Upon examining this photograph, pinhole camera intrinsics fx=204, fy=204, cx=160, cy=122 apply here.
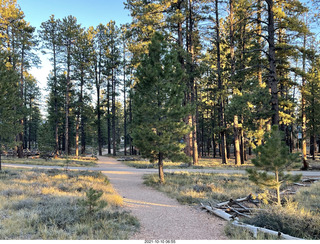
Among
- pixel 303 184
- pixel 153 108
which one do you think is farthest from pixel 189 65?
pixel 303 184

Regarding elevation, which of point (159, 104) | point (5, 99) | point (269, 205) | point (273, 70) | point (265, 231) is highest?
point (273, 70)

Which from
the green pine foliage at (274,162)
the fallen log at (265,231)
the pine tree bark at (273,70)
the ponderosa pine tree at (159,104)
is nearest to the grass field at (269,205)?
the fallen log at (265,231)

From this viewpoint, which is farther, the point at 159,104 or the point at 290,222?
the point at 159,104

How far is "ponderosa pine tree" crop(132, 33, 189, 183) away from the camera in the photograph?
10.2m

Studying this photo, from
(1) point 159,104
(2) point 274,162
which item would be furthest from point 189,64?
(2) point 274,162

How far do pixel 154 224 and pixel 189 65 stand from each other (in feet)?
46.7

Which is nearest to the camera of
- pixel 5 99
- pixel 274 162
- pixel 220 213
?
pixel 274 162

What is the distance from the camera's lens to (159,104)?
422 inches

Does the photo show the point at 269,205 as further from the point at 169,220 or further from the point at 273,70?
the point at 273,70

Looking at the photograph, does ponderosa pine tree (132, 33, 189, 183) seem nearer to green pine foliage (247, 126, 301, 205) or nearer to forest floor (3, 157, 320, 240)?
forest floor (3, 157, 320, 240)

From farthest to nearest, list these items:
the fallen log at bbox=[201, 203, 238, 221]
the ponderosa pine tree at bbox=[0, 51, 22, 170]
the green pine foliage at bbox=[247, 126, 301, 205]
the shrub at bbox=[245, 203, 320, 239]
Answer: the ponderosa pine tree at bbox=[0, 51, 22, 170], the fallen log at bbox=[201, 203, 238, 221], the green pine foliage at bbox=[247, 126, 301, 205], the shrub at bbox=[245, 203, 320, 239]

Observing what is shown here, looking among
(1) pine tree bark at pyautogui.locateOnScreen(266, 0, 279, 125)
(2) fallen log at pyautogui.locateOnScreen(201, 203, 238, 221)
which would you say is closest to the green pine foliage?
(2) fallen log at pyautogui.locateOnScreen(201, 203, 238, 221)

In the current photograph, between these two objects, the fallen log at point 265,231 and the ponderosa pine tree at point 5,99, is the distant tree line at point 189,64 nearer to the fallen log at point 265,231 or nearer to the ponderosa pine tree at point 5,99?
the ponderosa pine tree at point 5,99
